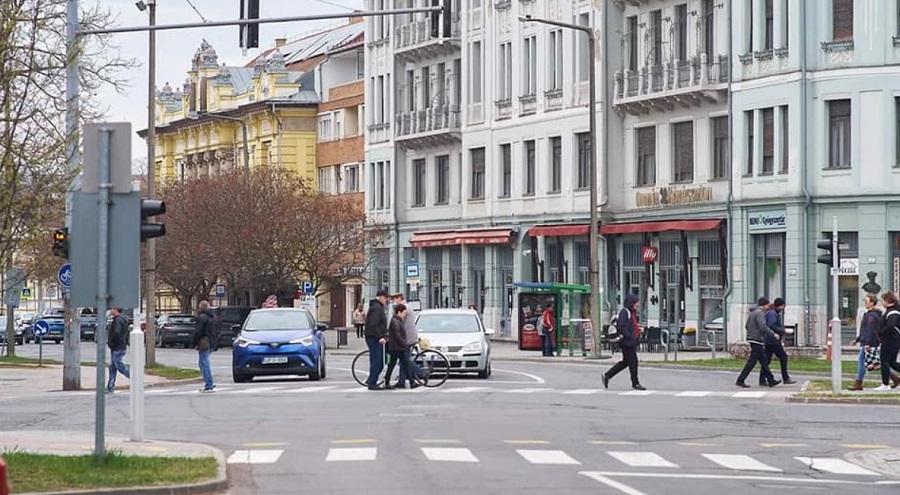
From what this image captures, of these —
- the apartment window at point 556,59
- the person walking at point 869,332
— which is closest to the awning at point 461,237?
the apartment window at point 556,59

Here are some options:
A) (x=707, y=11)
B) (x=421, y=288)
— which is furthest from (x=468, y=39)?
(x=707, y=11)

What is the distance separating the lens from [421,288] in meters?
80.6

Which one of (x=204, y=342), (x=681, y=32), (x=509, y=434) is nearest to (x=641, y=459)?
(x=509, y=434)

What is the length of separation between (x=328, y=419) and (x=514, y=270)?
150 feet

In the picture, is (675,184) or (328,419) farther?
(675,184)

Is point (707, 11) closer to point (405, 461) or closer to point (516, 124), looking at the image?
point (516, 124)

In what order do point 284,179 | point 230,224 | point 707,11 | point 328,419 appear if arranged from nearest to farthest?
point 328,419, point 707,11, point 230,224, point 284,179

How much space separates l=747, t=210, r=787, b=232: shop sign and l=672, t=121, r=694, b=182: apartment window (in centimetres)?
418

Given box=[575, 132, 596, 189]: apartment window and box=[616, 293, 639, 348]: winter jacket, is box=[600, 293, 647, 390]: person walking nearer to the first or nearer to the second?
box=[616, 293, 639, 348]: winter jacket

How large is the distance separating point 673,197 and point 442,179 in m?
19.4

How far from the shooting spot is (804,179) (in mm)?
54594

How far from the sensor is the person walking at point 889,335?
106ft

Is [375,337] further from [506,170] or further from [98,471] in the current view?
[506,170]

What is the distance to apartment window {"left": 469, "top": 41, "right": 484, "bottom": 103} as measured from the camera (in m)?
74.2
